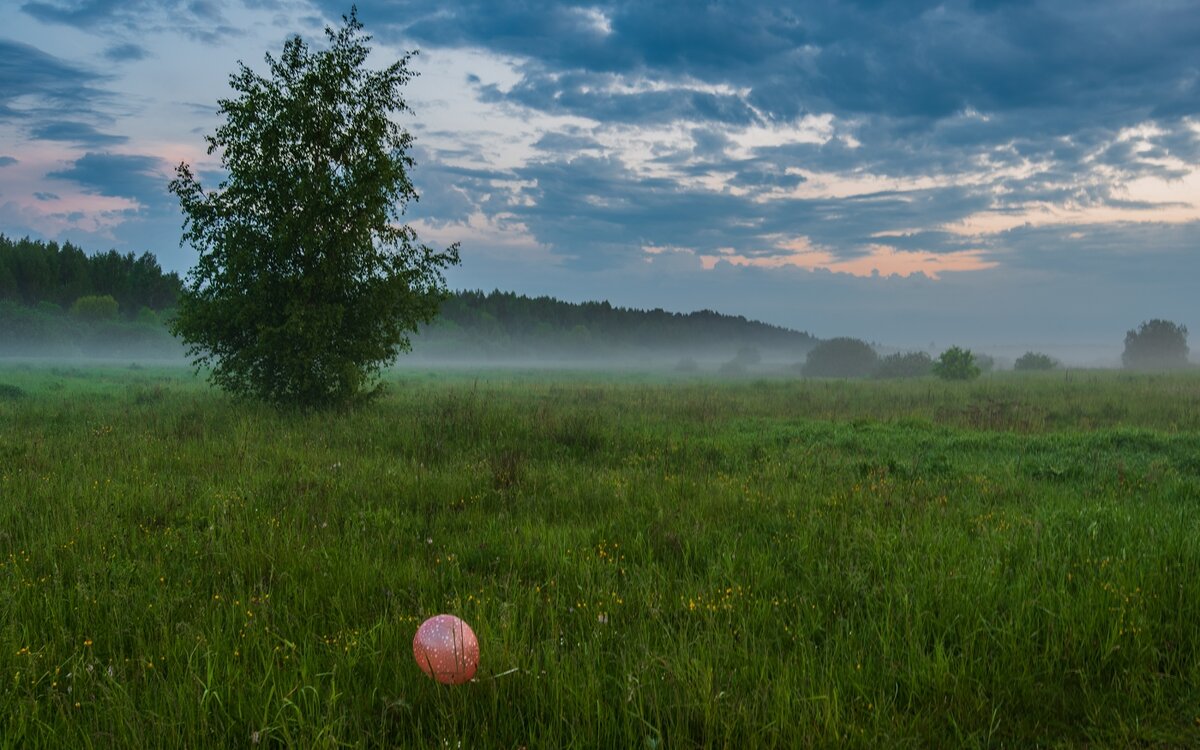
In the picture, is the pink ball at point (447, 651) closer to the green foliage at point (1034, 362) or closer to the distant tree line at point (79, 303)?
the green foliage at point (1034, 362)

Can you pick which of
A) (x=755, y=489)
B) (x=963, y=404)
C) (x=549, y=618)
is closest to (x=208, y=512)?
(x=549, y=618)

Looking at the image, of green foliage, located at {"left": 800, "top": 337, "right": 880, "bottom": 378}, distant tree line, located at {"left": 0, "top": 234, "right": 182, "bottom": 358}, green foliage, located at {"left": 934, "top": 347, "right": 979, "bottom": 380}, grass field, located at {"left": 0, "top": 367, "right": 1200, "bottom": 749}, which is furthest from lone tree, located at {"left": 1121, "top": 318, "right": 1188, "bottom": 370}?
distant tree line, located at {"left": 0, "top": 234, "right": 182, "bottom": 358}

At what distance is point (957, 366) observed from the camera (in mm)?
39812

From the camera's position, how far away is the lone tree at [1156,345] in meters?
67.5

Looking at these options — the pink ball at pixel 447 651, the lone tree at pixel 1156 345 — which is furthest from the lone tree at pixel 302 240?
the lone tree at pixel 1156 345

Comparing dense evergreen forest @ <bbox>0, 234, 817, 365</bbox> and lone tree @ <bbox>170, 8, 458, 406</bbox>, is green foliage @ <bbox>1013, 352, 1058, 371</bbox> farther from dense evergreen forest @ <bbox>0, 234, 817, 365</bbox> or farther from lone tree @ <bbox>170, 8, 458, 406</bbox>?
lone tree @ <bbox>170, 8, 458, 406</bbox>

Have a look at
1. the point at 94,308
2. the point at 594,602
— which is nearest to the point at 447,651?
the point at 594,602

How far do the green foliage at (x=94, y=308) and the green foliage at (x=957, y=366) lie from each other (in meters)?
107

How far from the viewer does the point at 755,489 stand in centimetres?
791

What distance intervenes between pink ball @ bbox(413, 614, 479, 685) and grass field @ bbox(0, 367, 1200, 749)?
0.12 metres

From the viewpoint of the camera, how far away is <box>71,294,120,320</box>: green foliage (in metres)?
87.4

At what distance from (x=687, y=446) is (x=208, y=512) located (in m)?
7.87

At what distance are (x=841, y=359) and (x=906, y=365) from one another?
421 inches

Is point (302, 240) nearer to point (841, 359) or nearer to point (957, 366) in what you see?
point (957, 366)
